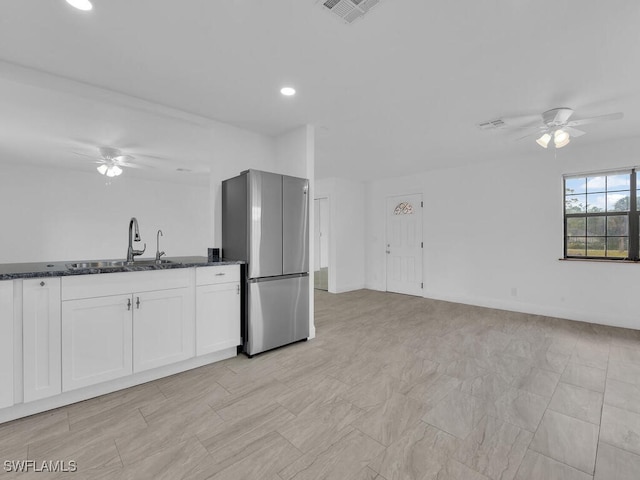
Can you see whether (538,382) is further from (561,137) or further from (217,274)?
(217,274)

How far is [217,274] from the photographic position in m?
2.85

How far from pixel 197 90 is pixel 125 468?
2.81 m

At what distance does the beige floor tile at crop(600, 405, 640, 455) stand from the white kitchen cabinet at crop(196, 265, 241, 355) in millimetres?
2884

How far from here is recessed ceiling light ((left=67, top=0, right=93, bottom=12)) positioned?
165cm

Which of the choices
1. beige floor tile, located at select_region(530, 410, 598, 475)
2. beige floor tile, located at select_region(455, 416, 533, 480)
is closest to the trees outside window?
beige floor tile, located at select_region(530, 410, 598, 475)

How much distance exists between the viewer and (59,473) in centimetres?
149

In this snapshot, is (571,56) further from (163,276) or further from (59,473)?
(59,473)

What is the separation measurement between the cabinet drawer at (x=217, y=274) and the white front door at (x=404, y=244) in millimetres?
4275

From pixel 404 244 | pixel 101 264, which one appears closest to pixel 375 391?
pixel 101 264

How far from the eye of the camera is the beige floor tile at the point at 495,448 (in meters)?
1.53

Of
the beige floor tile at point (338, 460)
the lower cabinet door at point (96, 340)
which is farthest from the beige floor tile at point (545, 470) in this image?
the lower cabinet door at point (96, 340)

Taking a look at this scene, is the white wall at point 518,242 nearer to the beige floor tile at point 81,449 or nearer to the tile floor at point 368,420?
→ the tile floor at point 368,420

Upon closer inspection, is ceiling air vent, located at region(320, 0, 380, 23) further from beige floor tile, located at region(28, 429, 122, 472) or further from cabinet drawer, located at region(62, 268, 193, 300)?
beige floor tile, located at region(28, 429, 122, 472)

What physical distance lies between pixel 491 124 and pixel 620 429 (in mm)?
3061
